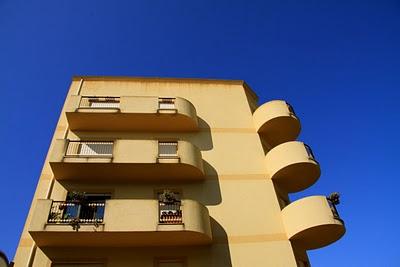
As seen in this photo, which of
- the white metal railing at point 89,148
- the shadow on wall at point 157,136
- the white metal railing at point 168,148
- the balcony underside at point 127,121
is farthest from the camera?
the shadow on wall at point 157,136

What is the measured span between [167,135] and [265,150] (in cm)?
610

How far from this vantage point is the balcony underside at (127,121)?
1786 cm

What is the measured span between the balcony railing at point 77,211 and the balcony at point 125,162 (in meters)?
1.89

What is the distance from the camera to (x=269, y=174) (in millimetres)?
17156

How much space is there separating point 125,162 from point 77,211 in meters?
3.22

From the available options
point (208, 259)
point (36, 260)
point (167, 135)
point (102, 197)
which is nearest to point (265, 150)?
point (167, 135)

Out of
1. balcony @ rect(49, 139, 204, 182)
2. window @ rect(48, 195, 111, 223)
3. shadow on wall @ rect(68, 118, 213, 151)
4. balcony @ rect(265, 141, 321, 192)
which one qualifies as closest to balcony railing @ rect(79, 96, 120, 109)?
shadow on wall @ rect(68, 118, 213, 151)

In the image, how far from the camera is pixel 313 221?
1404 cm

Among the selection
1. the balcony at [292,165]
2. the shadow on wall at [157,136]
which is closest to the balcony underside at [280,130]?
the balcony at [292,165]

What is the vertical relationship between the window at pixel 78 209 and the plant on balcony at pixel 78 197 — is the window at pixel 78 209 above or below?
below

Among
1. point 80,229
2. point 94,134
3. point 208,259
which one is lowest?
point 208,259

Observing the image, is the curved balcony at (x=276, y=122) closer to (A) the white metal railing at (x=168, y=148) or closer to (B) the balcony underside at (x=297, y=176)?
(B) the balcony underside at (x=297, y=176)

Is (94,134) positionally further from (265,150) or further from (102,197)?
(265,150)

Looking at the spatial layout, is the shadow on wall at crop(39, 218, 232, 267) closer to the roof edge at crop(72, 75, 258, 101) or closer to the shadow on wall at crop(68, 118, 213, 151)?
the shadow on wall at crop(68, 118, 213, 151)
